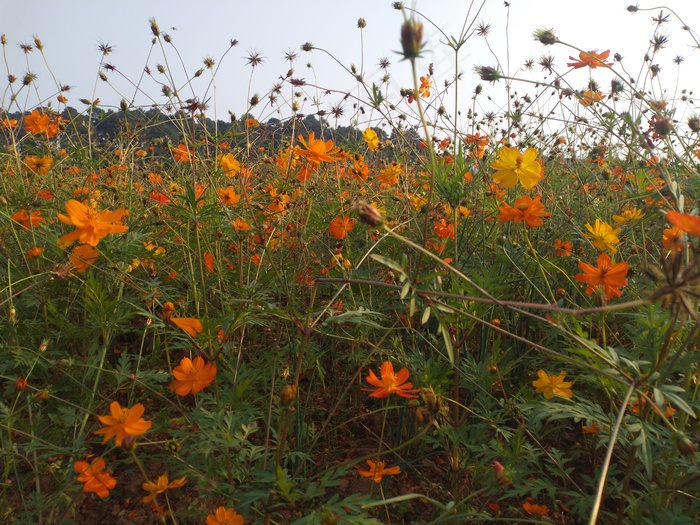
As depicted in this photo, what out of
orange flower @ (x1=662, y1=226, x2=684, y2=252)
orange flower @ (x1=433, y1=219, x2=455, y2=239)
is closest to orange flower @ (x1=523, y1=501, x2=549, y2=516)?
orange flower @ (x1=662, y1=226, x2=684, y2=252)

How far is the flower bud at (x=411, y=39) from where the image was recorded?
631mm

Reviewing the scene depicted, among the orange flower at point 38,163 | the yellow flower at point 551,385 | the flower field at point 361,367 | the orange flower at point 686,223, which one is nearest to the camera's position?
the orange flower at point 686,223

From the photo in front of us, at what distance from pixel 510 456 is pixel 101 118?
6.62ft

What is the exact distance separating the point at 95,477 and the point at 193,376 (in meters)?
0.28

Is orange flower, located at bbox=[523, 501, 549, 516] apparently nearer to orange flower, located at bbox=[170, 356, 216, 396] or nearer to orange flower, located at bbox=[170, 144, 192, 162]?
orange flower, located at bbox=[170, 356, 216, 396]

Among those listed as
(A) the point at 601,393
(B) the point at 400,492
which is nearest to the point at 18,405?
(B) the point at 400,492

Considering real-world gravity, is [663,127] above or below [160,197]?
above

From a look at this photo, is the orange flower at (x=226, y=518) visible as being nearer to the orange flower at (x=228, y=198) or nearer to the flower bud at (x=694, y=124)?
the orange flower at (x=228, y=198)

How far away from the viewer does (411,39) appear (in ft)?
2.07

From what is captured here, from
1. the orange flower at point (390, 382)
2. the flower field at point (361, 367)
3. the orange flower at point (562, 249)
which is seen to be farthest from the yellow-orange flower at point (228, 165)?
the orange flower at point (562, 249)

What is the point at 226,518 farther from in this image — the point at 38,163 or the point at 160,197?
the point at 38,163

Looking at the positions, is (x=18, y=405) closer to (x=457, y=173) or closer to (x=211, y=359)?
(x=211, y=359)

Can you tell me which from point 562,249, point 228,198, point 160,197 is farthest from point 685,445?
point 160,197

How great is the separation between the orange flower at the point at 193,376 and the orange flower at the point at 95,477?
0.68 feet
